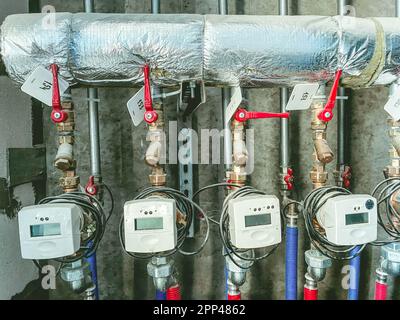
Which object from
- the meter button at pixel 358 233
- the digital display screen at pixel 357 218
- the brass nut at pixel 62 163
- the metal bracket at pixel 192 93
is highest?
the metal bracket at pixel 192 93

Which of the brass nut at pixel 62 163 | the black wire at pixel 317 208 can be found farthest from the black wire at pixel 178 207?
A: the black wire at pixel 317 208

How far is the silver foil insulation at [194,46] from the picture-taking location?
1017 millimetres

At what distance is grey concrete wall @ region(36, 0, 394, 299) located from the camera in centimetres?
143

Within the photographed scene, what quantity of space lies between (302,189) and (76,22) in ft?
3.72

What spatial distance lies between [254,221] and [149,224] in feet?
1.08

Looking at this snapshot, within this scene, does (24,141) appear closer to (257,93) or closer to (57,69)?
(57,69)

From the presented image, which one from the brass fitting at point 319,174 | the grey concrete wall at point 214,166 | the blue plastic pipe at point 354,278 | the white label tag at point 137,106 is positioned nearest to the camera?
the white label tag at point 137,106

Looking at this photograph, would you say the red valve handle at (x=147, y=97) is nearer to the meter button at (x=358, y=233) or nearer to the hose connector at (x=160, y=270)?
the hose connector at (x=160, y=270)

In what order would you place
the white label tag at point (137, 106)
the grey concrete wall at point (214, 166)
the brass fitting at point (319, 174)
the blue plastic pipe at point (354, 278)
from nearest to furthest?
the white label tag at point (137, 106) < the brass fitting at point (319, 174) < the blue plastic pipe at point (354, 278) < the grey concrete wall at point (214, 166)

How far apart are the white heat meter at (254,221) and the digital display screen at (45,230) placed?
1.74 feet

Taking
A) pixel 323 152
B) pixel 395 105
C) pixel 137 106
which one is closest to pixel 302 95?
pixel 323 152

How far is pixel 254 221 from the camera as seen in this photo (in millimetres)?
1011

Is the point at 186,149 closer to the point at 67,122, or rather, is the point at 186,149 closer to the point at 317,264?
the point at 67,122

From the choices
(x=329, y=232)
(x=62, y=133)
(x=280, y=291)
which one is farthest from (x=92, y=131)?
(x=280, y=291)
